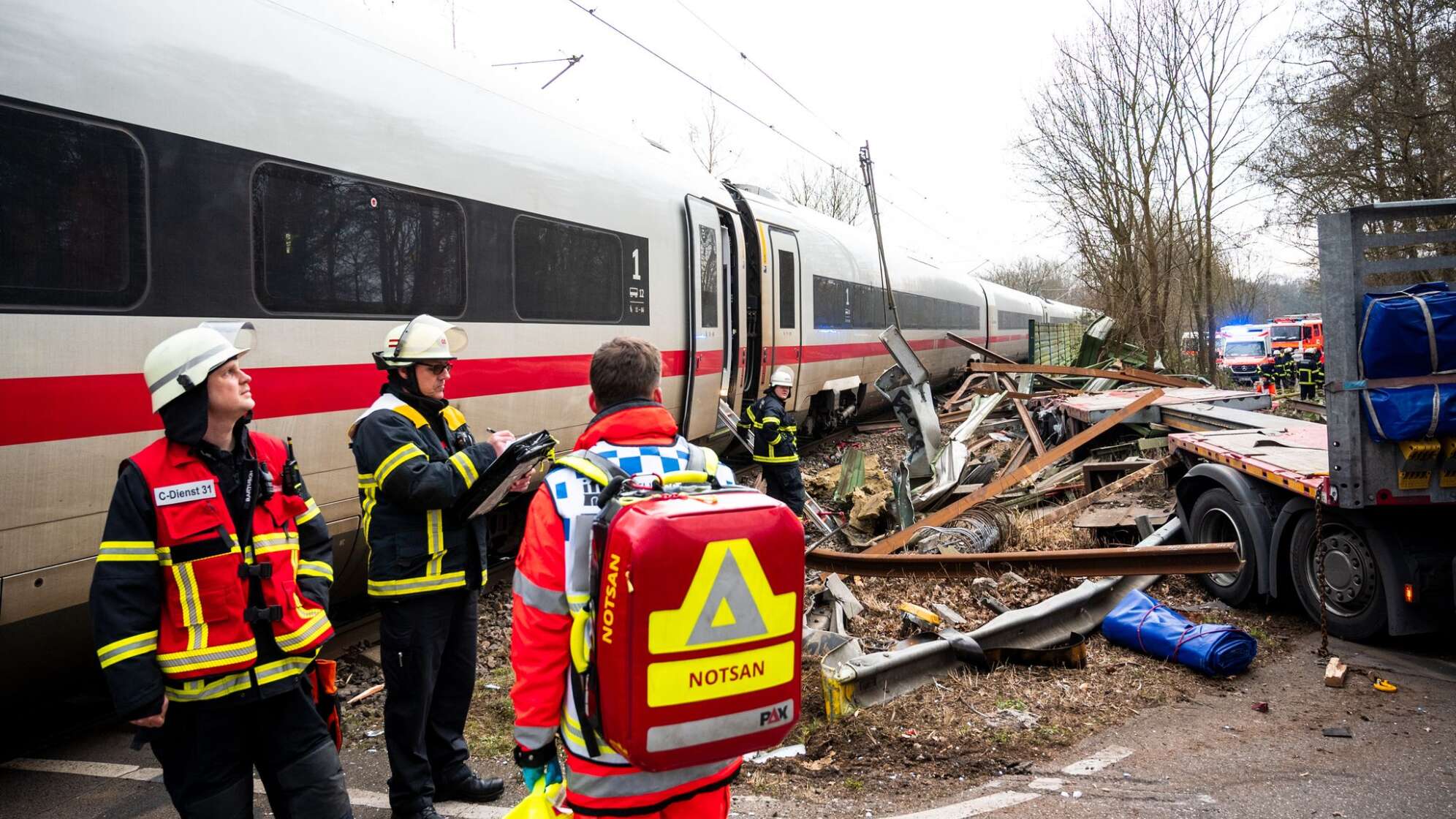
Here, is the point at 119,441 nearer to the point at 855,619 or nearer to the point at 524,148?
the point at 524,148

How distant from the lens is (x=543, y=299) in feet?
22.1

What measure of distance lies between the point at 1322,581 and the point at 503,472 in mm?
4677

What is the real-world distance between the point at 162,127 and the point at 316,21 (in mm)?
1333

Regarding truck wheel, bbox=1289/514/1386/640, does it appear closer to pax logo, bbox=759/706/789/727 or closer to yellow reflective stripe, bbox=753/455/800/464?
yellow reflective stripe, bbox=753/455/800/464

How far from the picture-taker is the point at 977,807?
3.58 metres

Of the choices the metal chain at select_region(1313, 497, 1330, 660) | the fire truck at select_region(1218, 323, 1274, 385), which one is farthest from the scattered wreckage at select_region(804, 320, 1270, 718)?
the fire truck at select_region(1218, 323, 1274, 385)

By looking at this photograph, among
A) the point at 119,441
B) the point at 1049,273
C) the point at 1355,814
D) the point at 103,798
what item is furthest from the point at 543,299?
the point at 1049,273

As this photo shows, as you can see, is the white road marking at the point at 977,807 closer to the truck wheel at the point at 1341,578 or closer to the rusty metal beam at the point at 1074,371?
the truck wheel at the point at 1341,578

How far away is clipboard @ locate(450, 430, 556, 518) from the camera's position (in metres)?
3.35

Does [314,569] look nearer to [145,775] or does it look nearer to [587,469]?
[587,469]

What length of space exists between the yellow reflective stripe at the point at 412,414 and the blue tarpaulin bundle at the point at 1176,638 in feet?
13.3

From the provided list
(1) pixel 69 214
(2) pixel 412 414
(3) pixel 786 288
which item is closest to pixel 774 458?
(3) pixel 786 288

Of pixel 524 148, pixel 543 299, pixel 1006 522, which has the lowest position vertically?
pixel 1006 522

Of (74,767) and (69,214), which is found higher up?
(69,214)
